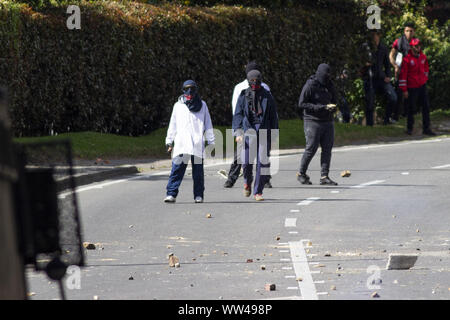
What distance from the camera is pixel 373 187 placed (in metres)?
15.9

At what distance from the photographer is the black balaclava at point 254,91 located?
48.4 feet

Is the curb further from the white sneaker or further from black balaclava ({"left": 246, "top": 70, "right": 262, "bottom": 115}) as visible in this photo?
black balaclava ({"left": 246, "top": 70, "right": 262, "bottom": 115})

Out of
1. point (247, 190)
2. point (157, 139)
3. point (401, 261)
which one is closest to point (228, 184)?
point (247, 190)

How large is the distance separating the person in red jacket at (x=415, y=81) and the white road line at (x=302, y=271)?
14.0 metres

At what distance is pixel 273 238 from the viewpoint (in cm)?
1123

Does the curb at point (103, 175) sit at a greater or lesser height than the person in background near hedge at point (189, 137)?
lesser

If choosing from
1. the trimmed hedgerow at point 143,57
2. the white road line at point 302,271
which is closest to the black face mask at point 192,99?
the white road line at point 302,271

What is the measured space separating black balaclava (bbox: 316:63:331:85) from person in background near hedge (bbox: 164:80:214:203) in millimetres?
2310

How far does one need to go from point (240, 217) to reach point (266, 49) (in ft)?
43.1

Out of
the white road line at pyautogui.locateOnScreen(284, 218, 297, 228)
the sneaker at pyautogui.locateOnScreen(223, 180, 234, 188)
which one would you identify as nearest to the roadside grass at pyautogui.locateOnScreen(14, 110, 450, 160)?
the sneaker at pyautogui.locateOnScreen(223, 180, 234, 188)

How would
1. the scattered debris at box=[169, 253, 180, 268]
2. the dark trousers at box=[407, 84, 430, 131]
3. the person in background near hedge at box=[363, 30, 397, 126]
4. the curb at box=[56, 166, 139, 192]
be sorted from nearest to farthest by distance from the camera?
the scattered debris at box=[169, 253, 180, 268] < the curb at box=[56, 166, 139, 192] < the dark trousers at box=[407, 84, 430, 131] < the person in background near hedge at box=[363, 30, 397, 126]

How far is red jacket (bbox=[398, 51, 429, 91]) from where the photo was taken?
24609 mm

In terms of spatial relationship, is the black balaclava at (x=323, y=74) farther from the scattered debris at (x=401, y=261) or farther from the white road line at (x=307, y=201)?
the scattered debris at (x=401, y=261)

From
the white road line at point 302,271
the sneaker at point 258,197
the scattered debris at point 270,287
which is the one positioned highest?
the scattered debris at point 270,287
